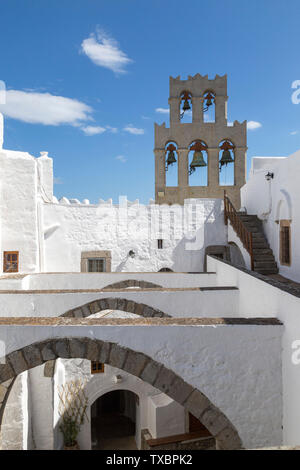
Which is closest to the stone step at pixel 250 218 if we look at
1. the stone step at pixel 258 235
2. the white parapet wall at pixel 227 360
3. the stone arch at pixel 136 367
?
the stone step at pixel 258 235

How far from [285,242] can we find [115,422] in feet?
32.7

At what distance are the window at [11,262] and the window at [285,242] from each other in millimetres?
7337

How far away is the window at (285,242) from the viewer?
306 inches

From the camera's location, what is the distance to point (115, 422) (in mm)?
13250

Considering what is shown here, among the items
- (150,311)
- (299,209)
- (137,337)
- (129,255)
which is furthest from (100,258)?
(137,337)

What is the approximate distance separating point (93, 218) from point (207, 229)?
3.94m

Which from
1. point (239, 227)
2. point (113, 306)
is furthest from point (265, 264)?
point (113, 306)

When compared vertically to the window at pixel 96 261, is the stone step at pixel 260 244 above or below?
above

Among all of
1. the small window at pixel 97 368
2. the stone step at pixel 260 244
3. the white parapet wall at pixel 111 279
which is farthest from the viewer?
the small window at pixel 97 368

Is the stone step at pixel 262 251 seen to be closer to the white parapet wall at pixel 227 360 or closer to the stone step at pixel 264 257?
the stone step at pixel 264 257

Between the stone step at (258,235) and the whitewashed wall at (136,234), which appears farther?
the whitewashed wall at (136,234)

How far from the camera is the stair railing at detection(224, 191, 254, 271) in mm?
8377

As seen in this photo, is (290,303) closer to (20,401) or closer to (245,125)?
(20,401)

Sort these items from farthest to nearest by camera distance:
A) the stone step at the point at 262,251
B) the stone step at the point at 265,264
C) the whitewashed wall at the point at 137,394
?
the whitewashed wall at the point at 137,394
the stone step at the point at 262,251
the stone step at the point at 265,264
